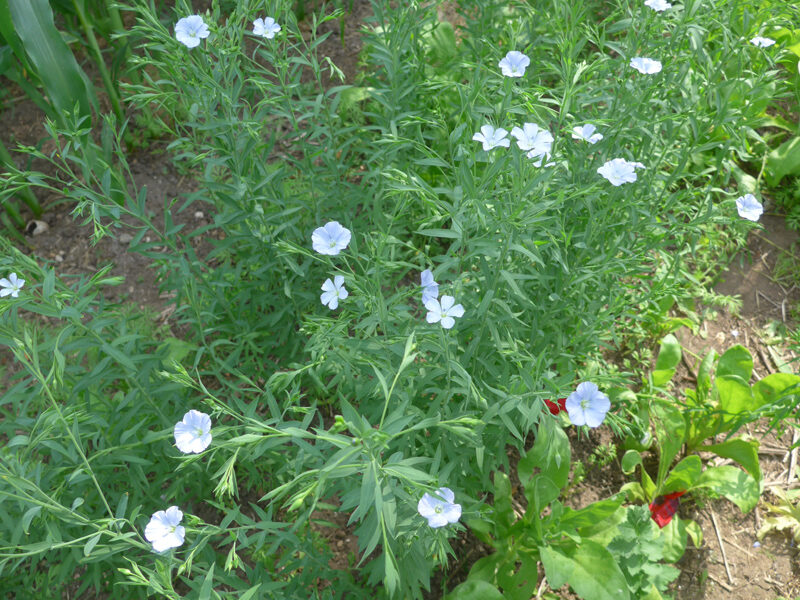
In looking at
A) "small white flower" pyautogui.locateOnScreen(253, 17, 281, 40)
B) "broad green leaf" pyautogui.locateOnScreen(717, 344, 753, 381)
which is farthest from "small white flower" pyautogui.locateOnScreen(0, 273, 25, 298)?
"broad green leaf" pyautogui.locateOnScreen(717, 344, 753, 381)

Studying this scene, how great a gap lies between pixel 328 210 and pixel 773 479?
2.23 metres

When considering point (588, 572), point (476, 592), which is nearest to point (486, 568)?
point (476, 592)

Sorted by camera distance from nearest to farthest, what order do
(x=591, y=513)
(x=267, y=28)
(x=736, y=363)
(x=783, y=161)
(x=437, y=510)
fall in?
(x=437, y=510) < (x=267, y=28) < (x=591, y=513) < (x=736, y=363) < (x=783, y=161)

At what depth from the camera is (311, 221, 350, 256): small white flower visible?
6.11 ft

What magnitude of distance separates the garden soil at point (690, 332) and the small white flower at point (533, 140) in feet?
4.42

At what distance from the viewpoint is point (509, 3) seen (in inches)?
121

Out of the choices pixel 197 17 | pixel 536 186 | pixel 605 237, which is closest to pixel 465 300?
pixel 536 186

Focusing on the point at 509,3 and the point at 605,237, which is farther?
the point at 509,3

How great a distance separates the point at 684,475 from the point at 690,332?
859 mm

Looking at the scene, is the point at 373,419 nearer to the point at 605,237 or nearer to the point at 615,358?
the point at 605,237

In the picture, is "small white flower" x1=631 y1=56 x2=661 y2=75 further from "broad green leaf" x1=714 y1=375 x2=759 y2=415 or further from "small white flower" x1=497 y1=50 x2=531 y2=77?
"broad green leaf" x1=714 y1=375 x2=759 y2=415

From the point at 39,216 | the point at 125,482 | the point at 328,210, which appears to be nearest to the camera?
the point at 125,482

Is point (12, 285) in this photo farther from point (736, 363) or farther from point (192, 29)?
point (736, 363)

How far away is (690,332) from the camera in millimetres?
3213
